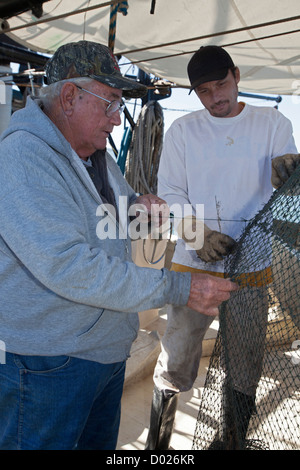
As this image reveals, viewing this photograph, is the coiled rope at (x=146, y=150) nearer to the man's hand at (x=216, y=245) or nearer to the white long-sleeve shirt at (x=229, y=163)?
the white long-sleeve shirt at (x=229, y=163)

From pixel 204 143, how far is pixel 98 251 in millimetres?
1275

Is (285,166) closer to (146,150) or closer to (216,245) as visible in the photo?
(216,245)

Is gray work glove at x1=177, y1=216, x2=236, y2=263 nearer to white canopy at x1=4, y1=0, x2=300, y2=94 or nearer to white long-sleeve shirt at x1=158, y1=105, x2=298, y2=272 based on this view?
white long-sleeve shirt at x1=158, y1=105, x2=298, y2=272

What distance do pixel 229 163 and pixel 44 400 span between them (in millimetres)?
1486

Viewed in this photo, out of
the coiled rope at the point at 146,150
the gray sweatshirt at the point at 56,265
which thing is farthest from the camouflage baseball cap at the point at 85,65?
the coiled rope at the point at 146,150

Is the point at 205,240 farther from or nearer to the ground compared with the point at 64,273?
farther from the ground

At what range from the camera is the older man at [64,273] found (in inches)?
47.8

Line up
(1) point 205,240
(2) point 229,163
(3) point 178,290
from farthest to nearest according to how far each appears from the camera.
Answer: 1. (2) point 229,163
2. (1) point 205,240
3. (3) point 178,290

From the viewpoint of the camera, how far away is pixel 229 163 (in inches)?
89.6

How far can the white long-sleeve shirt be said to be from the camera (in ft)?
7.37

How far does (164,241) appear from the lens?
190 inches

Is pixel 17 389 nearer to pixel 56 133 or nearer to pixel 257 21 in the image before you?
pixel 56 133

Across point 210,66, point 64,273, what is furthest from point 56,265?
point 210,66

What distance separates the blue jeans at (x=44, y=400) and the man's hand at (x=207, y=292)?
1.43ft
